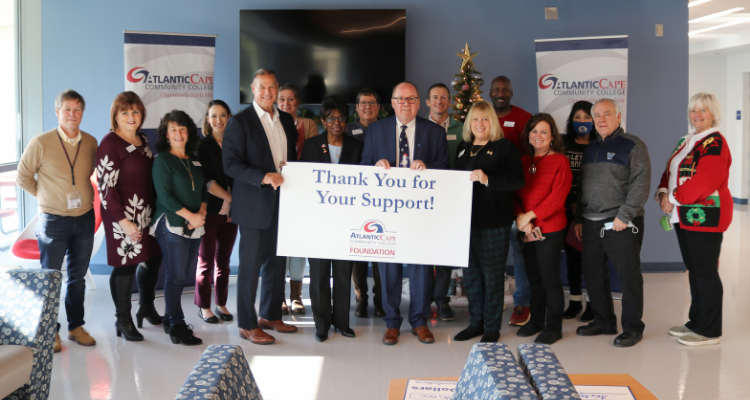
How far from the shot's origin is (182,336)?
12.1ft

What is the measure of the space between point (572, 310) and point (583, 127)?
1.44 m

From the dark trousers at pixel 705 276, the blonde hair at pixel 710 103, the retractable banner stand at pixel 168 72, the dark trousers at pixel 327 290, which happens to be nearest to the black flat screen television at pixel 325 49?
the retractable banner stand at pixel 168 72

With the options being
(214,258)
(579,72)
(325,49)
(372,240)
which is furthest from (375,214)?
(579,72)

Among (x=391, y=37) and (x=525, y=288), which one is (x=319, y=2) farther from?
(x=525, y=288)

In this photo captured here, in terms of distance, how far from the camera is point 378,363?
134 inches

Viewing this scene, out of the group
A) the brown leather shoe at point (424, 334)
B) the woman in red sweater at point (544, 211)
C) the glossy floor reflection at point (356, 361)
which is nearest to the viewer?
the glossy floor reflection at point (356, 361)

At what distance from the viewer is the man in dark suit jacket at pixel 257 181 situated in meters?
3.49

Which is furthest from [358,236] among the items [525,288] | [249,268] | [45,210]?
[45,210]

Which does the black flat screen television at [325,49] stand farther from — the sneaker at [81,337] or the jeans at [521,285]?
the sneaker at [81,337]

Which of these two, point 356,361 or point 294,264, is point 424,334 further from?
point 294,264

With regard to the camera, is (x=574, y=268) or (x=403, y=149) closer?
(x=403, y=149)

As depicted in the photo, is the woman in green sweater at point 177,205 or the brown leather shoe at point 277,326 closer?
the woman in green sweater at point 177,205

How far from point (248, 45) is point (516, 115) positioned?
2.68 meters

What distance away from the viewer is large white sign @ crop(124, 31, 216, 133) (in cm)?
482
